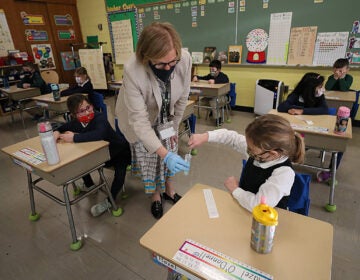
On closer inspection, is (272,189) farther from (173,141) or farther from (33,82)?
(33,82)

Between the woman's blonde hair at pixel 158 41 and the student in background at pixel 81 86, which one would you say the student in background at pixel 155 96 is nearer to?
the woman's blonde hair at pixel 158 41

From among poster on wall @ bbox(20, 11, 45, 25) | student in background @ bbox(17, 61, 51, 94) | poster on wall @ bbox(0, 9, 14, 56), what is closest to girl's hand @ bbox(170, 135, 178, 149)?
student in background @ bbox(17, 61, 51, 94)

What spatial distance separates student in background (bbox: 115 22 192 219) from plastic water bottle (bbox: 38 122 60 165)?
0.44m

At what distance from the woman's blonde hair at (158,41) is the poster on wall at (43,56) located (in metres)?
5.98

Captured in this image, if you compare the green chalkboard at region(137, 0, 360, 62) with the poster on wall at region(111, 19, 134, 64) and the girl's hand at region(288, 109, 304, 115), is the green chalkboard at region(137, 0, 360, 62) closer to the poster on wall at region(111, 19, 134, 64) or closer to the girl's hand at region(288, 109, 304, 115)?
the poster on wall at region(111, 19, 134, 64)

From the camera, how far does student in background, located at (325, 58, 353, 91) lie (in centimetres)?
318

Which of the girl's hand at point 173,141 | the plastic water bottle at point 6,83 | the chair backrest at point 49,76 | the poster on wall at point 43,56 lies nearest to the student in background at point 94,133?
the girl's hand at point 173,141

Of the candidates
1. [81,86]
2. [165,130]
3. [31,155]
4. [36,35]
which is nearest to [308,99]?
[165,130]

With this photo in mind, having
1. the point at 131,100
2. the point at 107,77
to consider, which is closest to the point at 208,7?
the point at 107,77

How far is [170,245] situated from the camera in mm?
794

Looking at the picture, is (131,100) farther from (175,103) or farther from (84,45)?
(84,45)

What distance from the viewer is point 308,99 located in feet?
7.48

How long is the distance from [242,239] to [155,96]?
916 mm

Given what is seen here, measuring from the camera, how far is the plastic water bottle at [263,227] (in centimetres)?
67
